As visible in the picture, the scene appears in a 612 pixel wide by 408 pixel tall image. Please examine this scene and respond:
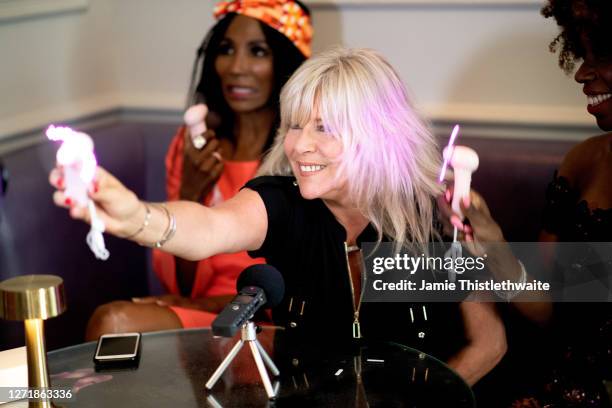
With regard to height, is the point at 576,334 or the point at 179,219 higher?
the point at 179,219

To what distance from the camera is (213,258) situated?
6.78ft

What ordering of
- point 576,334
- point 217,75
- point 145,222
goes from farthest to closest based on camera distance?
1. point 217,75
2. point 576,334
3. point 145,222

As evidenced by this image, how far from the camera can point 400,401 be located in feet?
4.22

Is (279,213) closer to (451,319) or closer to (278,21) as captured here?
(451,319)

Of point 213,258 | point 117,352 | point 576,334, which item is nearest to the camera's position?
point 117,352

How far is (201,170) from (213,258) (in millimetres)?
213

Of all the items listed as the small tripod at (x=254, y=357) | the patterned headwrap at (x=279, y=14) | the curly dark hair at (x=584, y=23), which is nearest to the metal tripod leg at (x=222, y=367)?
the small tripod at (x=254, y=357)

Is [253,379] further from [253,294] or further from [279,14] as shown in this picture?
[279,14]

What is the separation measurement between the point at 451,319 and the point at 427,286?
8cm

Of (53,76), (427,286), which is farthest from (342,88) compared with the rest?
(53,76)

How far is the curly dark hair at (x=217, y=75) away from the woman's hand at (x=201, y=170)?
0.10 metres

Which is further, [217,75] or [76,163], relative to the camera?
[217,75]

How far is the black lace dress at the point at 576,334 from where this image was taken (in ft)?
5.05

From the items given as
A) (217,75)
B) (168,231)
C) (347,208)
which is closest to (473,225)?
(347,208)
